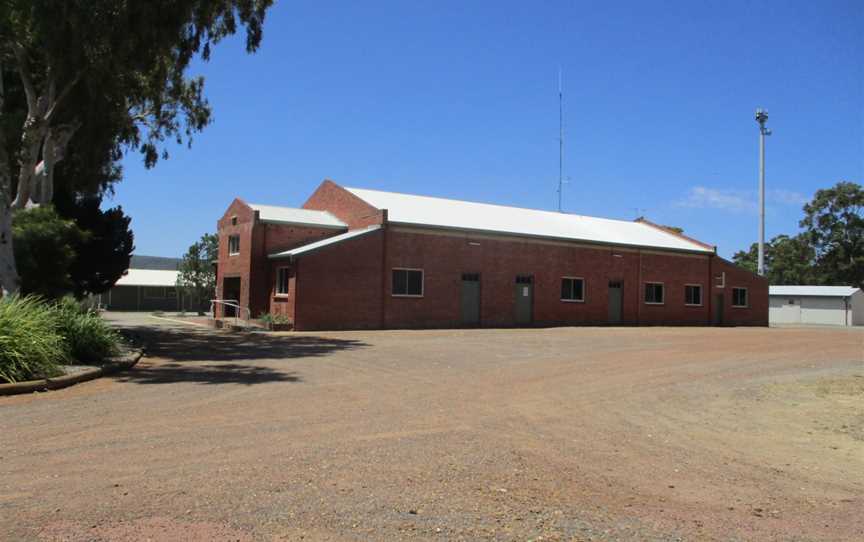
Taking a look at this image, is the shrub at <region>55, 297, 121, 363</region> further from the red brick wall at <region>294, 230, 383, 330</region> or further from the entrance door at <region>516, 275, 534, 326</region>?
the entrance door at <region>516, 275, 534, 326</region>

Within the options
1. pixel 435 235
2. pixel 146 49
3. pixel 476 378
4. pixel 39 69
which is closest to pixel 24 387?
pixel 476 378

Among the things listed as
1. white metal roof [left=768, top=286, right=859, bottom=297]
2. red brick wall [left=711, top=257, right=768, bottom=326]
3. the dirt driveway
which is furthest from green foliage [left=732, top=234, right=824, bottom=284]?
the dirt driveway

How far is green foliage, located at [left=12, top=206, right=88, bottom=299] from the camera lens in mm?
19812

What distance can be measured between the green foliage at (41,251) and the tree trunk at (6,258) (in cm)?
342

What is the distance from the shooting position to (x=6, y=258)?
1639 cm

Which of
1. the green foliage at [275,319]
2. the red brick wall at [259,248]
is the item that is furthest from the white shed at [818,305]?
the green foliage at [275,319]

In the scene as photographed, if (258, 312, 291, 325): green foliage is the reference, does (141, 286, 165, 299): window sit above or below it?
above

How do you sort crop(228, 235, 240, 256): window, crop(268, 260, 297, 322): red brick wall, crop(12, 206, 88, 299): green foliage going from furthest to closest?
crop(228, 235, 240, 256): window
crop(268, 260, 297, 322): red brick wall
crop(12, 206, 88, 299): green foliage

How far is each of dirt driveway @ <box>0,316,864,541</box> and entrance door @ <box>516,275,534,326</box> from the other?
69.3 feet

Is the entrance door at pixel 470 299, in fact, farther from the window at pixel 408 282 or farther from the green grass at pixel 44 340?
the green grass at pixel 44 340

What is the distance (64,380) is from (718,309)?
4220cm

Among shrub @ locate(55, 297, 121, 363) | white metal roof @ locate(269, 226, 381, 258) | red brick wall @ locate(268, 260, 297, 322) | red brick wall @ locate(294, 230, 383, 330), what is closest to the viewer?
shrub @ locate(55, 297, 121, 363)

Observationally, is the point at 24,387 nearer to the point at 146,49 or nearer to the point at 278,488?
the point at 278,488

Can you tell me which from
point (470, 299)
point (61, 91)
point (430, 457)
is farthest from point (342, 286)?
point (430, 457)
